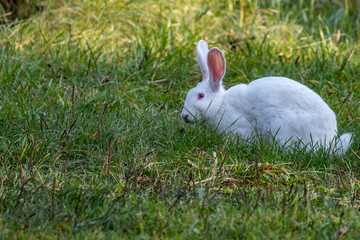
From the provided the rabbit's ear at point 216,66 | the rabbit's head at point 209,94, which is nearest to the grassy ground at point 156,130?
the rabbit's head at point 209,94

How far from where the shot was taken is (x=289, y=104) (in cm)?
431

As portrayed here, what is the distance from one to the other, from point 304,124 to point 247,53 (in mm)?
2101

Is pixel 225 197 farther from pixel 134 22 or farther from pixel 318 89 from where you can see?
pixel 134 22

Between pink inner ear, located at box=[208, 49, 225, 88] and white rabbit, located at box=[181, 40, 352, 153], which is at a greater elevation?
pink inner ear, located at box=[208, 49, 225, 88]

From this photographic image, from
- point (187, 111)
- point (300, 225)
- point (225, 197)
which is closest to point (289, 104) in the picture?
point (187, 111)

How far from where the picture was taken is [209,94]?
455cm

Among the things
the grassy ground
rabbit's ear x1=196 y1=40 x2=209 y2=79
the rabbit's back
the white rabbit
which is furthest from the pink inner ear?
the grassy ground

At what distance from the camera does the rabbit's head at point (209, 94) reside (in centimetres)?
446

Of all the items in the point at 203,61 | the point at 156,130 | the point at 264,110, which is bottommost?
the point at 156,130

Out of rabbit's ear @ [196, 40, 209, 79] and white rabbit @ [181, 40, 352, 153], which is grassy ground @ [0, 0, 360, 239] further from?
rabbit's ear @ [196, 40, 209, 79]

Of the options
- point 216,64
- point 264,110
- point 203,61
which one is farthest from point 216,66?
point 264,110

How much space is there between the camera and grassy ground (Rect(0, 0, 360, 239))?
120 inches

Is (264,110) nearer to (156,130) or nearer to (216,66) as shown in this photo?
(216,66)

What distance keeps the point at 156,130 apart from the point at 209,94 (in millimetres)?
501
